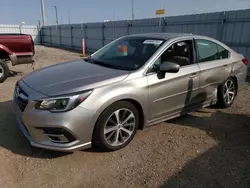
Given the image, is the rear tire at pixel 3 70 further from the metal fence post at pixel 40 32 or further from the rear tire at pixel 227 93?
the metal fence post at pixel 40 32

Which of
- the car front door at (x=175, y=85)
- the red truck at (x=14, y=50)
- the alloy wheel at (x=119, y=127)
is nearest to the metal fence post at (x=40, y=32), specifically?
the red truck at (x=14, y=50)

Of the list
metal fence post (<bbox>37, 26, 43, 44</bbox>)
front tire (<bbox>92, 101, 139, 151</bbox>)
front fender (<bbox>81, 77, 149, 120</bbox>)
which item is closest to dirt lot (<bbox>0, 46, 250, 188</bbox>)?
front tire (<bbox>92, 101, 139, 151</bbox>)

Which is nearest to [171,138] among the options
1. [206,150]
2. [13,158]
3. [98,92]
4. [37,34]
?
[206,150]

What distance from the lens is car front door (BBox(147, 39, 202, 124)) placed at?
340 centimetres

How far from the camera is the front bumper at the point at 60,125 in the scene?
270cm

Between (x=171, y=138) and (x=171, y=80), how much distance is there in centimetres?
90

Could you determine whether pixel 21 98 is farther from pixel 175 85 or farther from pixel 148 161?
pixel 175 85

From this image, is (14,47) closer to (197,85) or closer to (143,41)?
(143,41)

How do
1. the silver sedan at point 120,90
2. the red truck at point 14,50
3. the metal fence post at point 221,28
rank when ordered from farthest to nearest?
the metal fence post at point 221,28, the red truck at point 14,50, the silver sedan at point 120,90

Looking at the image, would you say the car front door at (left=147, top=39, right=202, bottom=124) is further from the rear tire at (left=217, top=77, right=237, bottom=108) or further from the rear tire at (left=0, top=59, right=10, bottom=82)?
the rear tire at (left=0, top=59, right=10, bottom=82)

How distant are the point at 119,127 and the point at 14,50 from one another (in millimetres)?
5228

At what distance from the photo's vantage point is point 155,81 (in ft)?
11.0

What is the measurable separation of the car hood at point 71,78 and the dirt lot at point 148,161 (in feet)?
2.93

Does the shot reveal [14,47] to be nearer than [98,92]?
No
